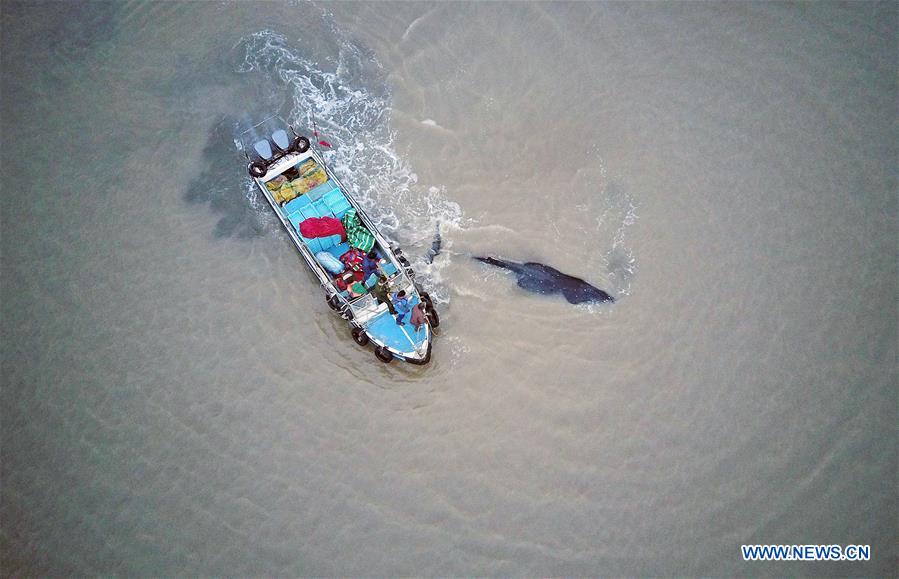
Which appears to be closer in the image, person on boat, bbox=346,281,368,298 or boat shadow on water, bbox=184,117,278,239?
person on boat, bbox=346,281,368,298

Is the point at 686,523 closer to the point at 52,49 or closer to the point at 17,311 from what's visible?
the point at 17,311

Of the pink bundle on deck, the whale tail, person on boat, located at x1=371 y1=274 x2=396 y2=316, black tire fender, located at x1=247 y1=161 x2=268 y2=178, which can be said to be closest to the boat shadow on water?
black tire fender, located at x1=247 y1=161 x2=268 y2=178

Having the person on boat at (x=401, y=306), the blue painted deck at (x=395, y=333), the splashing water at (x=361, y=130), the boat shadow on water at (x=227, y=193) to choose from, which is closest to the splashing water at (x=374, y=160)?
the splashing water at (x=361, y=130)

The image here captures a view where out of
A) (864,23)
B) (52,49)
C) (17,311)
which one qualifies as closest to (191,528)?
(17,311)

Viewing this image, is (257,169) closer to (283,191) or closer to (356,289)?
(283,191)

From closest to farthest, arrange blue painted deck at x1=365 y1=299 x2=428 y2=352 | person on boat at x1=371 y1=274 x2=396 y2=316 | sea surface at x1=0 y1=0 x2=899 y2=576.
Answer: sea surface at x1=0 y1=0 x2=899 y2=576
blue painted deck at x1=365 y1=299 x2=428 y2=352
person on boat at x1=371 y1=274 x2=396 y2=316

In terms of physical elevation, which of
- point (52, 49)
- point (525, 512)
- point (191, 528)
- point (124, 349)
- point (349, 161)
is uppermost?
point (52, 49)

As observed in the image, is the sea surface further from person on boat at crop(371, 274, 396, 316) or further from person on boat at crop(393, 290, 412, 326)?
person on boat at crop(371, 274, 396, 316)

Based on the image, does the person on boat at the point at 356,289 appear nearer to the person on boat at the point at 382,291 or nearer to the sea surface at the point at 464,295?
the person on boat at the point at 382,291
